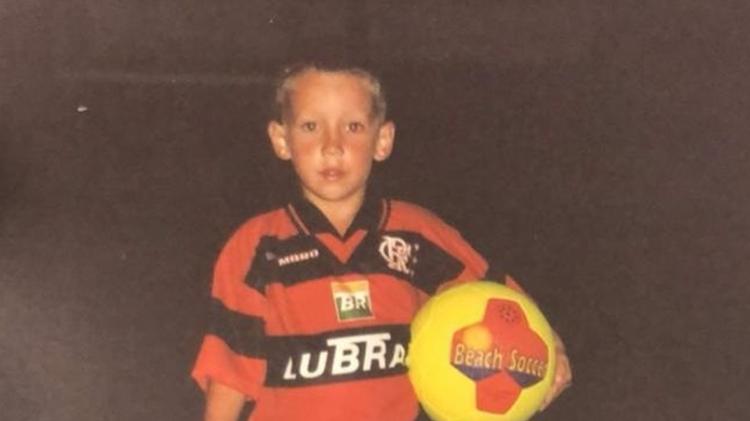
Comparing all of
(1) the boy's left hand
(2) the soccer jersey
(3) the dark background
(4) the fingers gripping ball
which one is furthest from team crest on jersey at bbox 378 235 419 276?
(3) the dark background

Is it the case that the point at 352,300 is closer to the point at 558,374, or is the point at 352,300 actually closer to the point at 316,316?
the point at 316,316

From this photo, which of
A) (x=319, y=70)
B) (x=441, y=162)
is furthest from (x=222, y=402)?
(x=441, y=162)

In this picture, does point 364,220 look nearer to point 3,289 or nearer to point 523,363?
point 523,363

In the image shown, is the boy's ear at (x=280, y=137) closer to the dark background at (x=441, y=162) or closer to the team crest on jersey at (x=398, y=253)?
the team crest on jersey at (x=398, y=253)

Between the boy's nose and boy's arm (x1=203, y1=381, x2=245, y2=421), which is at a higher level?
the boy's nose

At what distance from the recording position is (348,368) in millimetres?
1380

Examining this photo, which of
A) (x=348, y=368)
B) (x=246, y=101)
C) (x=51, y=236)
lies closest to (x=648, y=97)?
(x=246, y=101)

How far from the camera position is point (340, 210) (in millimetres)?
1457

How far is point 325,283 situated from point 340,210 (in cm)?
10

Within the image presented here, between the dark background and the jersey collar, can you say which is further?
the dark background

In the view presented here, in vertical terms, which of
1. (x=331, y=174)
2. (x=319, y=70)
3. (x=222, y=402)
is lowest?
(x=222, y=402)

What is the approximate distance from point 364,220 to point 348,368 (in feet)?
0.62

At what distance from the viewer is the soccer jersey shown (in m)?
1.37

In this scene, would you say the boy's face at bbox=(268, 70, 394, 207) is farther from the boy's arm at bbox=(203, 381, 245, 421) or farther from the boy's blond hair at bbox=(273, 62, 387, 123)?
the boy's arm at bbox=(203, 381, 245, 421)
